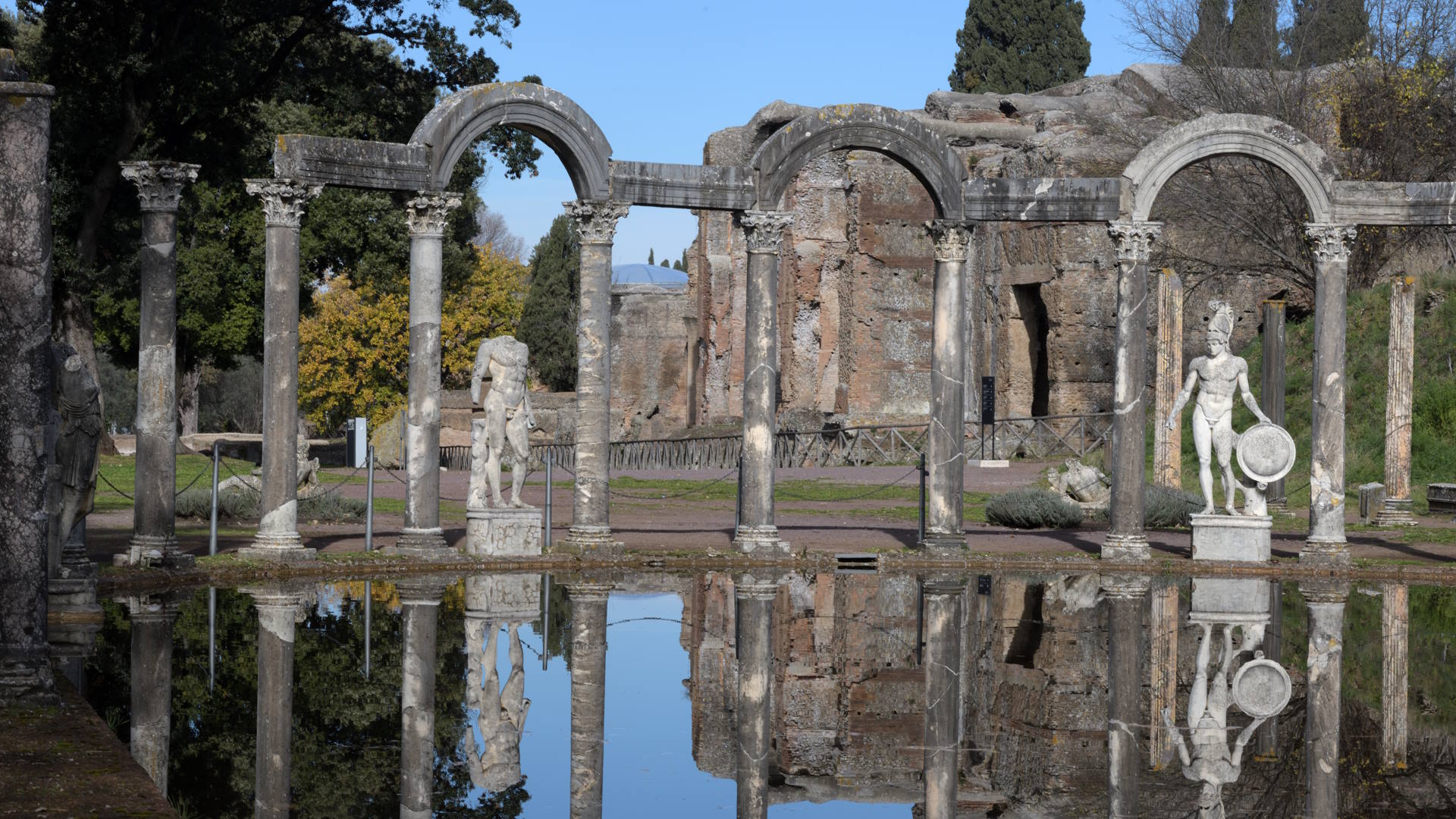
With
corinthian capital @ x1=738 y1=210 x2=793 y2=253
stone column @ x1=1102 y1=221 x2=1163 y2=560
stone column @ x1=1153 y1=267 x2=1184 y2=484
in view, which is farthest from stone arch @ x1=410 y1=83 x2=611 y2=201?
stone column @ x1=1153 y1=267 x2=1184 y2=484

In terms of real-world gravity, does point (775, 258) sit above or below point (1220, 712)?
above

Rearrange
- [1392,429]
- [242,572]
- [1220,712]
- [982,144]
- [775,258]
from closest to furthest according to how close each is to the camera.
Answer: [1220,712] → [242,572] → [775,258] → [1392,429] → [982,144]

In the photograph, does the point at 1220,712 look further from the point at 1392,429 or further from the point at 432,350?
the point at 1392,429

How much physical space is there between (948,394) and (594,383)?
4287mm

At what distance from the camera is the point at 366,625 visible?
13.2m

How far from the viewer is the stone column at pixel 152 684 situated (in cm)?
841

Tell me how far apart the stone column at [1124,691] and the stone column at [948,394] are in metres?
2.25

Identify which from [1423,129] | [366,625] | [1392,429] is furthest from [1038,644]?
[1423,129]

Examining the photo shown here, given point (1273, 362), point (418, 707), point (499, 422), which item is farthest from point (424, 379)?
point (1273, 362)

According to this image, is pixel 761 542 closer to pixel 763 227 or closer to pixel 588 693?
pixel 763 227

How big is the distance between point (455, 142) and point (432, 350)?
2.31m

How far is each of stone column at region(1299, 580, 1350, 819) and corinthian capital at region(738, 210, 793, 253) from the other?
23.3ft

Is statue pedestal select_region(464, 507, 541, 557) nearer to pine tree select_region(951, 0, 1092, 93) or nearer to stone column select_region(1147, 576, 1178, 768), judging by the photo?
stone column select_region(1147, 576, 1178, 768)

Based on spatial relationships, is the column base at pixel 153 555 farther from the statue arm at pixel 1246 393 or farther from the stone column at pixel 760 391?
the statue arm at pixel 1246 393
